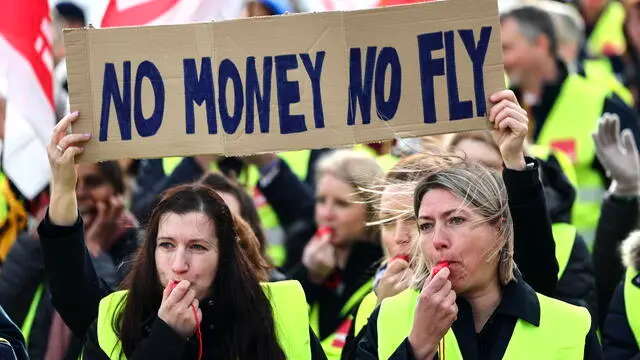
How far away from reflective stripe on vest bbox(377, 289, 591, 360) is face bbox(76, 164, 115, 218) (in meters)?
2.32

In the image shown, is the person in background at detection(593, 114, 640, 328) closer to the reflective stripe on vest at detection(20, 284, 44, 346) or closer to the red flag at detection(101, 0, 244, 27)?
the red flag at detection(101, 0, 244, 27)

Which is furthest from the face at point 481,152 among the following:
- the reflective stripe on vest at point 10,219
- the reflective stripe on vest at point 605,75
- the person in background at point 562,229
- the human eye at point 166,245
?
the reflective stripe on vest at point 605,75

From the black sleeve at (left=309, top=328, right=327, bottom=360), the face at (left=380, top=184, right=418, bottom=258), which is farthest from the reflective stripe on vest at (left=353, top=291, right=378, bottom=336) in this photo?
the black sleeve at (left=309, top=328, right=327, bottom=360)

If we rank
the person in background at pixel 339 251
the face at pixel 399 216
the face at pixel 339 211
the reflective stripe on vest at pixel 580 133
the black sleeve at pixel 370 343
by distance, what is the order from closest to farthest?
the black sleeve at pixel 370 343, the face at pixel 399 216, the person in background at pixel 339 251, the face at pixel 339 211, the reflective stripe on vest at pixel 580 133

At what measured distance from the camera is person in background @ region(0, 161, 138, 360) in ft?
19.1

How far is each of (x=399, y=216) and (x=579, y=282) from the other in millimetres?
1075

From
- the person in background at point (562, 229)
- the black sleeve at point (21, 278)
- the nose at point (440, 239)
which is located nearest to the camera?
the nose at point (440, 239)

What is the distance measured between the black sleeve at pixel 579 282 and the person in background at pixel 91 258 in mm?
1728

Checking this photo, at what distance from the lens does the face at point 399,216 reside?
505cm

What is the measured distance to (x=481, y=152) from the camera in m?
5.70

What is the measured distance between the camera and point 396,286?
16.8ft

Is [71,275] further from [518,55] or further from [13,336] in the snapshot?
[518,55]

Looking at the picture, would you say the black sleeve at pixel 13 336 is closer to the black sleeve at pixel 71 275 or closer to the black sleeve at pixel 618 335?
the black sleeve at pixel 71 275

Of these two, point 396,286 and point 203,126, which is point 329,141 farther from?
point 396,286
